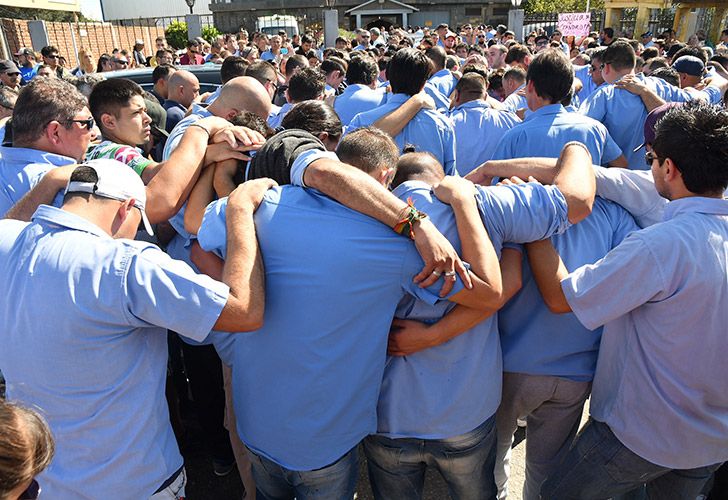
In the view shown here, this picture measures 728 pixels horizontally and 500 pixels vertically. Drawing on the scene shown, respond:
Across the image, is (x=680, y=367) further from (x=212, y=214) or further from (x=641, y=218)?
(x=212, y=214)

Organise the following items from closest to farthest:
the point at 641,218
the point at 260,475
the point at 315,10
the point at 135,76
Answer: the point at 260,475 → the point at 641,218 → the point at 135,76 → the point at 315,10

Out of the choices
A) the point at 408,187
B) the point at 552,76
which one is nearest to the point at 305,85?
the point at 552,76

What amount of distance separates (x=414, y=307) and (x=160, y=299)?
33.4 inches

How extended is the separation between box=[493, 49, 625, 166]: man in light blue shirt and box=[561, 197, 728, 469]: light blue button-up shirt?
1.62 metres

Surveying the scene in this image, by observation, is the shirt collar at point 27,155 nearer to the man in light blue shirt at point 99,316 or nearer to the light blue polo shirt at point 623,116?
the man in light blue shirt at point 99,316

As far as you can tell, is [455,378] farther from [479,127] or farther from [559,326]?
[479,127]

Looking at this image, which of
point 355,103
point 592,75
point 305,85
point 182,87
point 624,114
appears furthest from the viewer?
point 592,75

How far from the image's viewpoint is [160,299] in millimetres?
1636

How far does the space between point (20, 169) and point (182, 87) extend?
317 centimetres

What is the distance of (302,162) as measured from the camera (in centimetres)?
191

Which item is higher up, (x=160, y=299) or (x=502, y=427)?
(x=160, y=299)

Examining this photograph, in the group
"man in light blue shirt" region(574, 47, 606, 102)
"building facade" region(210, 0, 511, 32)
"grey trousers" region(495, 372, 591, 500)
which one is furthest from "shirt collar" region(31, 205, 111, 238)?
"building facade" region(210, 0, 511, 32)

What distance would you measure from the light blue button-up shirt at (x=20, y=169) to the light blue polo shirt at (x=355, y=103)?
2.88 meters

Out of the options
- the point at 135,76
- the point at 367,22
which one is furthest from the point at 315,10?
the point at 135,76
